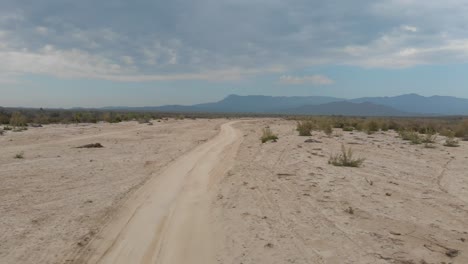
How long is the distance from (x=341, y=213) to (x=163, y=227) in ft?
10.3

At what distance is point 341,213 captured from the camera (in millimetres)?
7488

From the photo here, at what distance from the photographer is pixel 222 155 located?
52.4 ft

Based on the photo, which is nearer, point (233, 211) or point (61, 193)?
Result: point (233, 211)

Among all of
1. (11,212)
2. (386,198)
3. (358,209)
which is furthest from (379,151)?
(11,212)

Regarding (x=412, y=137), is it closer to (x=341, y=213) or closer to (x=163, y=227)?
(x=341, y=213)

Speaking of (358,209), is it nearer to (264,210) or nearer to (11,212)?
(264,210)

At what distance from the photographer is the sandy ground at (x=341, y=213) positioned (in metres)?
5.69

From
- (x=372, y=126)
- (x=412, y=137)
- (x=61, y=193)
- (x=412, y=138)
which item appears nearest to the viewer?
(x=61, y=193)

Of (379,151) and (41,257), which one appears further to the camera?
(379,151)

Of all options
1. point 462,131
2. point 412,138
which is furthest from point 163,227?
point 462,131

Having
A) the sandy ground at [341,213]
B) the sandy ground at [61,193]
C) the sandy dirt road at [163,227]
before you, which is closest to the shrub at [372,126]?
the sandy ground at [341,213]

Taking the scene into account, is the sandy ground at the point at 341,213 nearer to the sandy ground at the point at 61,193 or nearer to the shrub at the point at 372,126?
the sandy ground at the point at 61,193

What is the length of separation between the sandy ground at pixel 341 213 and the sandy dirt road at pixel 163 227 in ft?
1.17

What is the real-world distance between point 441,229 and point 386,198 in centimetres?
203
